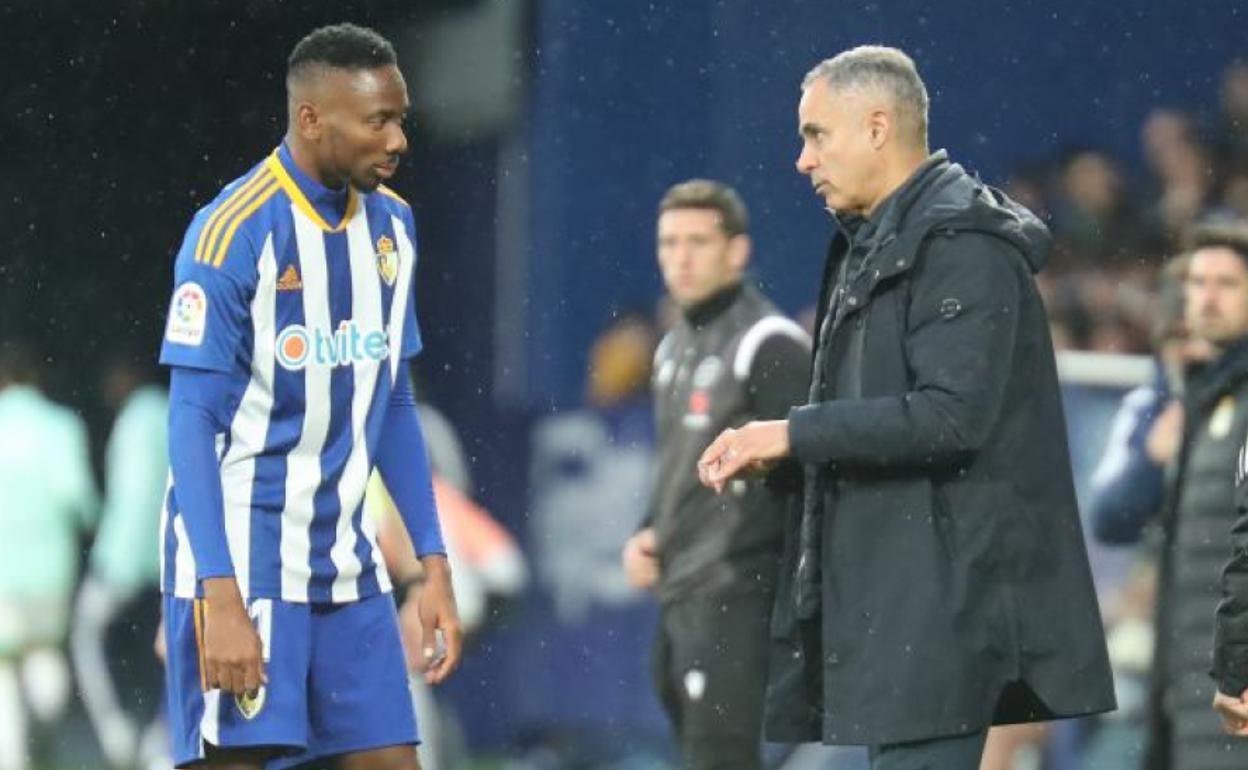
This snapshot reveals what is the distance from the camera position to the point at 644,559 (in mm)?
6711

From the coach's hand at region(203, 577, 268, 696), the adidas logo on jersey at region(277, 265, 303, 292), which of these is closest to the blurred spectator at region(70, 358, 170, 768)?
the adidas logo on jersey at region(277, 265, 303, 292)

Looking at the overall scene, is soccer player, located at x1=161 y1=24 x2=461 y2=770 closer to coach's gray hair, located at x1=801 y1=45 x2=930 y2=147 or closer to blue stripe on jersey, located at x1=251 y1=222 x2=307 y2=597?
blue stripe on jersey, located at x1=251 y1=222 x2=307 y2=597

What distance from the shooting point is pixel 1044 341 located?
420 cm

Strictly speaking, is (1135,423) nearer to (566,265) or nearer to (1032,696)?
(566,265)

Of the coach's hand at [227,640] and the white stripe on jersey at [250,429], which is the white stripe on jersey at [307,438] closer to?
the white stripe on jersey at [250,429]

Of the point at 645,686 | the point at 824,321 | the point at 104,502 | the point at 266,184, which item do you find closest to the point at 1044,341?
the point at 824,321

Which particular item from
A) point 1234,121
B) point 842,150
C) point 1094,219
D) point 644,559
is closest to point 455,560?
point 644,559

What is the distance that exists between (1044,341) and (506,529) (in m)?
3.90

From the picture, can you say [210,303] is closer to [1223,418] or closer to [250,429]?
[250,429]

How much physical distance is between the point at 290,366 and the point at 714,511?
7.47 ft

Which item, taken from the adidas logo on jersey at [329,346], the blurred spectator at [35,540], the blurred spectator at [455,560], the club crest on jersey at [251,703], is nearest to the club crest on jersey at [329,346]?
the adidas logo on jersey at [329,346]

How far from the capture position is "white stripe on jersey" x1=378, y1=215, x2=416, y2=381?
15.0ft

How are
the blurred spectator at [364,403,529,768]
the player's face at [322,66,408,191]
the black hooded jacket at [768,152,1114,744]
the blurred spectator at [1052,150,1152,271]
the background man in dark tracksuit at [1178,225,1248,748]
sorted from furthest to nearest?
the blurred spectator at [364,403,529,768], the blurred spectator at [1052,150,1152,271], the background man in dark tracksuit at [1178,225,1248,748], the player's face at [322,66,408,191], the black hooded jacket at [768,152,1114,744]

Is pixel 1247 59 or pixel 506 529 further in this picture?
pixel 506 529
